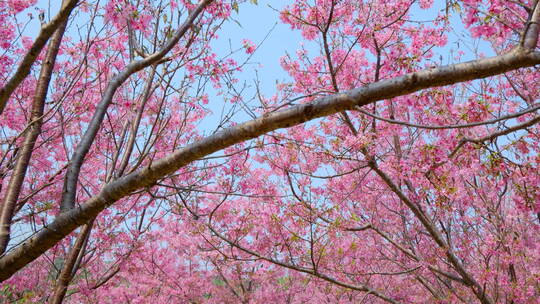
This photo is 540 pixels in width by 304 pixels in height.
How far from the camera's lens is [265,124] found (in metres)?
2.25

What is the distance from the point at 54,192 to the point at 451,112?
6.95 meters

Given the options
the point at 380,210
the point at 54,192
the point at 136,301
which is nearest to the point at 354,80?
the point at 380,210

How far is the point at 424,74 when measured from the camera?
6.70 feet

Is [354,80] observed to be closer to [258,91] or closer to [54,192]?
[258,91]

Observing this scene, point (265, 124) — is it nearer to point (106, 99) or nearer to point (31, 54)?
point (31, 54)

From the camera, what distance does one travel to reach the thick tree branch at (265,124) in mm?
2010

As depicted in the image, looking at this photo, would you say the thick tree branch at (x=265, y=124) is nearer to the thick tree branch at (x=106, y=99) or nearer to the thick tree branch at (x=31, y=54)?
the thick tree branch at (x=106, y=99)

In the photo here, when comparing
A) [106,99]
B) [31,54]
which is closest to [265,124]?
[31,54]

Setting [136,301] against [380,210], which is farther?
[136,301]

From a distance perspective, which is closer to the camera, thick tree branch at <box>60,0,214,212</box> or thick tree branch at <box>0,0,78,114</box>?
thick tree branch at <box>0,0,78,114</box>

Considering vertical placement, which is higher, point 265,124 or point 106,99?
point 106,99

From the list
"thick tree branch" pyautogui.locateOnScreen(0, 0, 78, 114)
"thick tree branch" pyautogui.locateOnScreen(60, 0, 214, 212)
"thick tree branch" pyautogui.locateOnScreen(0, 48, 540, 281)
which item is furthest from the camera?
"thick tree branch" pyautogui.locateOnScreen(60, 0, 214, 212)

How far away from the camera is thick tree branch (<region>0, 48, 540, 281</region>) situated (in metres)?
2.01

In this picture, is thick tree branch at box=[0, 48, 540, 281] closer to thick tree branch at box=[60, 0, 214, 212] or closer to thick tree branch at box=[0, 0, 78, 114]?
thick tree branch at box=[60, 0, 214, 212]
